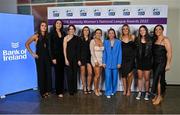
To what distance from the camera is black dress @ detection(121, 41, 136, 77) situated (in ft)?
16.7

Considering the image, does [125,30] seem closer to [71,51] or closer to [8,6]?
[71,51]

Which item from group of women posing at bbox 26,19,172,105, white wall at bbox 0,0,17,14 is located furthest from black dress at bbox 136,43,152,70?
white wall at bbox 0,0,17,14

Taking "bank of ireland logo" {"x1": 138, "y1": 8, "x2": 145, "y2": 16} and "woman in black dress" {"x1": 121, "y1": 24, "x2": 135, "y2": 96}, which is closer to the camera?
"woman in black dress" {"x1": 121, "y1": 24, "x2": 135, "y2": 96}

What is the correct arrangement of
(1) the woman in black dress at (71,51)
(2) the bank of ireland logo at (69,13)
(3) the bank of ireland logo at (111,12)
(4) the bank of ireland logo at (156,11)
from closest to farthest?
(1) the woman in black dress at (71,51) < (4) the bank of ireland logo at (156,11) < (3) the bank of ireland logo at (111,12) < (2) the bank of ireland logo at (69,13)

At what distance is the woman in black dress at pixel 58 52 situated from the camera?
16.9ft

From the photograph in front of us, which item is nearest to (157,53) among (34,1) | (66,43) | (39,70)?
(66,43)

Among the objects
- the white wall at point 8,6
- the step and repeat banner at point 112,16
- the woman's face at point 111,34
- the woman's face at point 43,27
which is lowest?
the woman's face at point 111,34

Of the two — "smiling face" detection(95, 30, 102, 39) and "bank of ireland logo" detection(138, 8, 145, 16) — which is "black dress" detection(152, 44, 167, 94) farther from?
"smiling face" detection(95, 30, 102, 39)

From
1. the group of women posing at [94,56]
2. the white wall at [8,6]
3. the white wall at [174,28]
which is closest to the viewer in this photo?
the group of women posing at [94,56]

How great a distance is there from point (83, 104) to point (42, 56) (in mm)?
1231

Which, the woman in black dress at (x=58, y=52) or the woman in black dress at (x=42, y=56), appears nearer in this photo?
the woman in black dress at (x=42, y=56)

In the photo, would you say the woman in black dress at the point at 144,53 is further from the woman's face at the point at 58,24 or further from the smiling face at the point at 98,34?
the woman's face at the point at 58,24

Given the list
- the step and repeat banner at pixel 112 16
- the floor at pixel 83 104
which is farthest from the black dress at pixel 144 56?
the floor at pixel 83 104

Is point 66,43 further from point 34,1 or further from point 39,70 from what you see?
point 34,1
